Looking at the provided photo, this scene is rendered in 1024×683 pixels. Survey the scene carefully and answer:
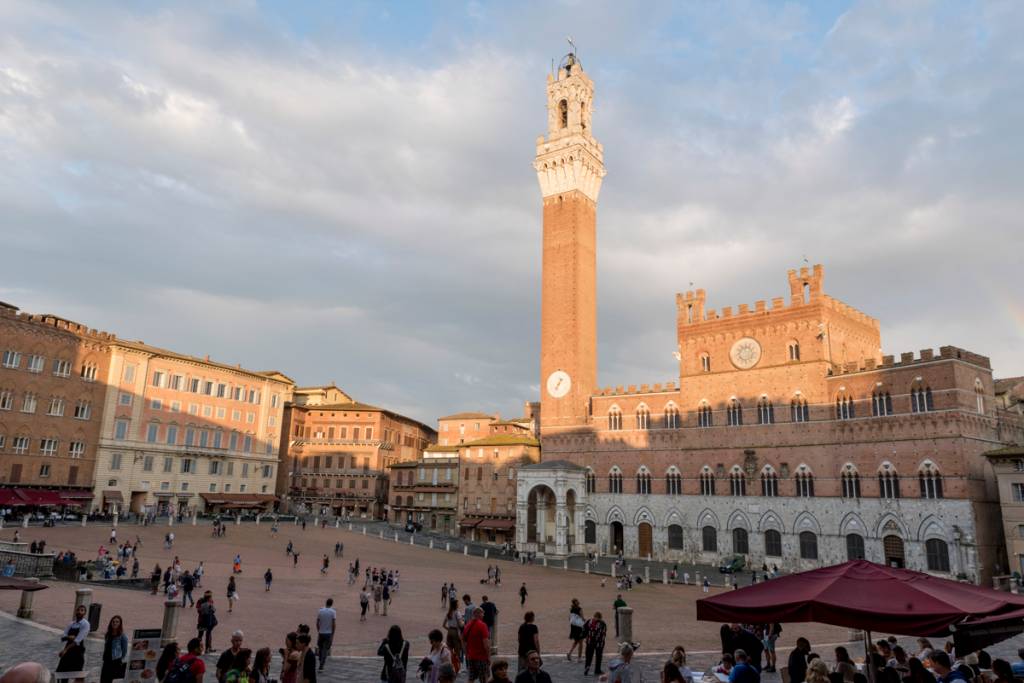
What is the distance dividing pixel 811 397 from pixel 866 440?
4724 mm

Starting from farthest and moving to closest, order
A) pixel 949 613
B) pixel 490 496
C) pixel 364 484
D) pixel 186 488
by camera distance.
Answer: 1. pixel 364 484
2. pixel 490 496
3. pixel 186 488
4. pixel 949 613

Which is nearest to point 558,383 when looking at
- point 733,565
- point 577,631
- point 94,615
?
point 733,565

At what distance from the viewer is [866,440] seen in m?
44.2

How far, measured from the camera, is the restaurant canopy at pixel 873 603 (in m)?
7.75

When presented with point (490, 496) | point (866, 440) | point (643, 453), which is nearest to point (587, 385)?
point (643, 453)

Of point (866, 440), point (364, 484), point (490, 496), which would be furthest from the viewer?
point (364, 484)

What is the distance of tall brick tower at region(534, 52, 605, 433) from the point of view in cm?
6081

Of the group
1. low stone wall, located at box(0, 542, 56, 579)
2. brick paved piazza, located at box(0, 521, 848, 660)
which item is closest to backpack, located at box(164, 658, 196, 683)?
brick paved piazza, located at box(0, 521, 848, 660)

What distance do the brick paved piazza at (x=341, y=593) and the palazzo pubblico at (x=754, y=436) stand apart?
10.4 metres

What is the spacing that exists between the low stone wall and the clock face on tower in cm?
4084

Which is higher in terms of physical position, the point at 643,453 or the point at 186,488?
the point at 643,453

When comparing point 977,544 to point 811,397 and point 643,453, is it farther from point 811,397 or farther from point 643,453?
point 643,453

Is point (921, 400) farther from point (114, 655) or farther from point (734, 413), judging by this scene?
point (114, 655)

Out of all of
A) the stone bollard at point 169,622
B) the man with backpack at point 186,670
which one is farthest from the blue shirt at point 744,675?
the stone bollard at point 169,622
